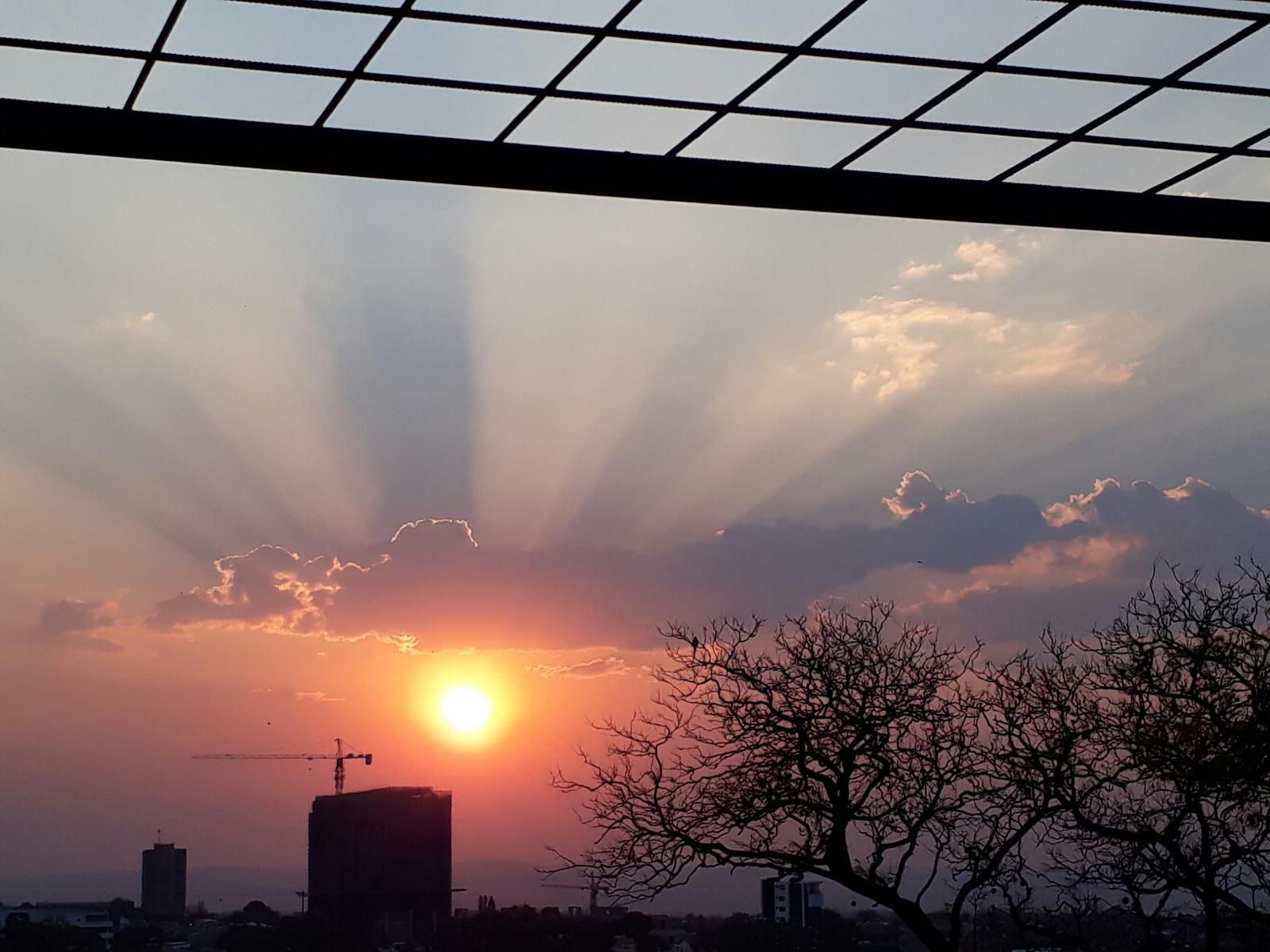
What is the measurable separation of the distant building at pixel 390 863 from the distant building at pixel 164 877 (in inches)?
811

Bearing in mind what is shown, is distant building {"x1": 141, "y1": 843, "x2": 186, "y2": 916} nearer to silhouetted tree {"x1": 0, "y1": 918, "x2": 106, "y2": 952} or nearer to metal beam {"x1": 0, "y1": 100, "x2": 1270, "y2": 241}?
silhouetted tree {"x1": 0, "y1": 918, "x2": 106, "y2": 952}

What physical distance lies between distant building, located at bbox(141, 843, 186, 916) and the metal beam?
178813mm

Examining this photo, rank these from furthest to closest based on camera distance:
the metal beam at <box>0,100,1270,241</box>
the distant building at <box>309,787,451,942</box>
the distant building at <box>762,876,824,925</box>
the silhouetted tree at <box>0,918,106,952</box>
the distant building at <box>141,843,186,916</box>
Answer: the distant building at <box>141,843,186,916</box> → the distant building at <box>309,787,451,942</box> → the silhouetted tree at <box>0,918,106,952</box> → the distant building at <box>762,876,824,925</box> → the metal beam at <box>0,100,1270,241</box>

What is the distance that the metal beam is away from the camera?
13.0 metres

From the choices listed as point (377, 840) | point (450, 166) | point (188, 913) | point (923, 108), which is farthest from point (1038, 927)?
point (188, 913)

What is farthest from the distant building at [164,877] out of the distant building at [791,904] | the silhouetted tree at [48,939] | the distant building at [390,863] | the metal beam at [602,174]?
the metal beam at [602,174]

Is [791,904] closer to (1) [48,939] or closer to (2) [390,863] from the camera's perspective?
(1) [48,939]

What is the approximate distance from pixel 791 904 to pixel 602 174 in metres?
20.5

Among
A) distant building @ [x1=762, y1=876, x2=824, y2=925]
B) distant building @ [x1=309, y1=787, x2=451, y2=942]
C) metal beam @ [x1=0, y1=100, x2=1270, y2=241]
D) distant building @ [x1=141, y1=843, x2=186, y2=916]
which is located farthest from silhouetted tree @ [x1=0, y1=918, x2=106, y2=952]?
metal beam @ [x1=0, y1=100, x2=1270, y2=241]

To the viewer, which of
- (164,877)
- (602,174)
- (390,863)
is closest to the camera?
(602,174)

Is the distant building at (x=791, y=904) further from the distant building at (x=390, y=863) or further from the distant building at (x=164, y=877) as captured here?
the distant building at (x=164, y=877)

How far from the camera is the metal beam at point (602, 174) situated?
1304cm

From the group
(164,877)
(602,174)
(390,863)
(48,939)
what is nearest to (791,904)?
(602,174)

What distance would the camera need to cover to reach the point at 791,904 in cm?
3019
